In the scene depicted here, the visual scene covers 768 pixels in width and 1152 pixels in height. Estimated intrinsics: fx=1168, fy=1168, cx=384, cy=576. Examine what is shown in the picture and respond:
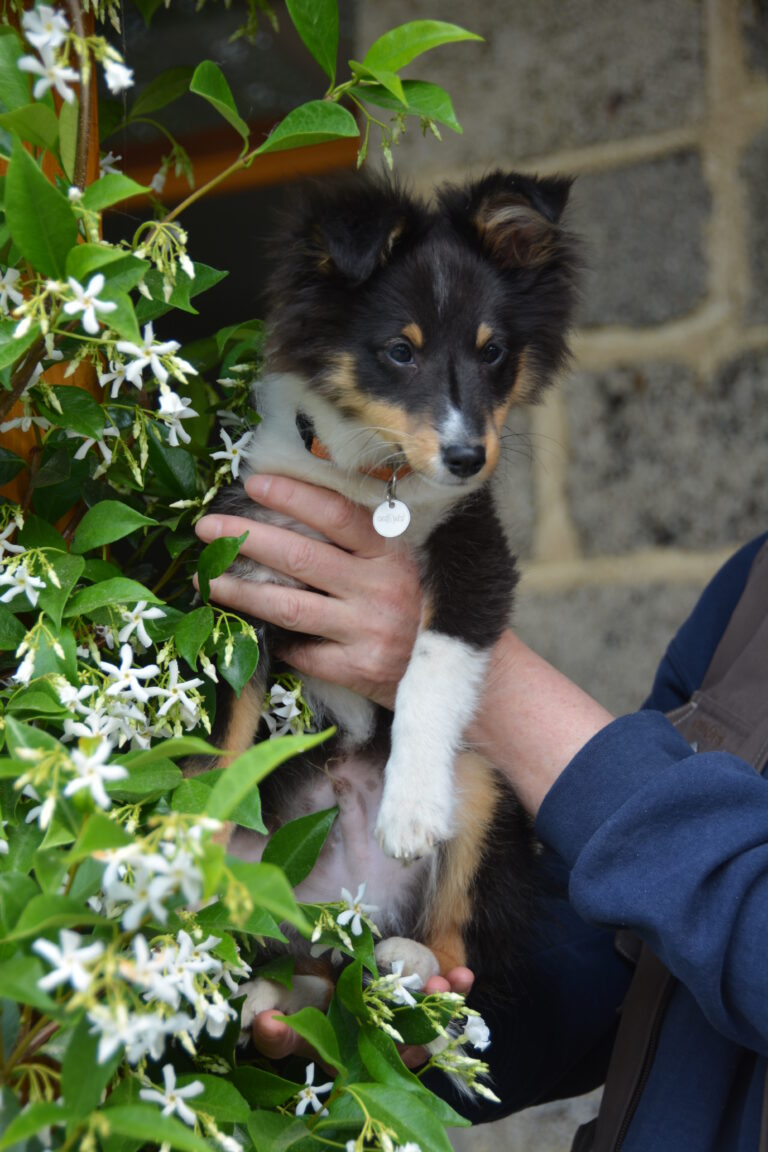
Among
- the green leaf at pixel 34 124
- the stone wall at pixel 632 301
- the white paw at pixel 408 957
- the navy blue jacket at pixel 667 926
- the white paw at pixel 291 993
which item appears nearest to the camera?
the green leaf at pixel 34 124

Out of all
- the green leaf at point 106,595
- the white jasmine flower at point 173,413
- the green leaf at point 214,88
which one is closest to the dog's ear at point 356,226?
the white jasmine flower at point 173,413

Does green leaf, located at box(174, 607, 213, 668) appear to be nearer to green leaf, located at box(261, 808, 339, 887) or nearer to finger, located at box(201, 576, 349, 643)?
green leaf, located at box(261, 808, 339, 887)

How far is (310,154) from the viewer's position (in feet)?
5.87

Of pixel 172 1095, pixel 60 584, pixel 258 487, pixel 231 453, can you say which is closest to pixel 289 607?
pixel 258 487

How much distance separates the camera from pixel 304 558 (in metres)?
1.65

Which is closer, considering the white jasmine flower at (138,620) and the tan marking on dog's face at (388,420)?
the white jasmine flower at (138,620)

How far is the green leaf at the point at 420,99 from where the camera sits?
1.06 meters

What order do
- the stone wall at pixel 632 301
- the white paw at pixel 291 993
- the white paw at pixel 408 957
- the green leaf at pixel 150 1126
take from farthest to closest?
the stone wall at pixel 632 301 < the white paw at pixel 408 957 < the white paw at pixel 291 993 < the green leaf at pixel 150 1126

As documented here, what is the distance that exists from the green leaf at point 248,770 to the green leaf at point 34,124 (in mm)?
535

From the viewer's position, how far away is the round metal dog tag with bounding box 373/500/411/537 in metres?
1.64

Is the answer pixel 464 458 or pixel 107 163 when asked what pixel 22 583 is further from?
pixel 464 458

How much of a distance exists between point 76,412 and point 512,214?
0.92 meters

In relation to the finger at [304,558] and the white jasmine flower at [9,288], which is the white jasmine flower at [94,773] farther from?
the finger at [304,558]

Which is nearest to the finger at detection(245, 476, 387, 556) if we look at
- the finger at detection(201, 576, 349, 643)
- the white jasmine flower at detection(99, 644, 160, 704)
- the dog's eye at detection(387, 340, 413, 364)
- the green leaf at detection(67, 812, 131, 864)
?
the finger at detection(201, 576, 349, 643)
